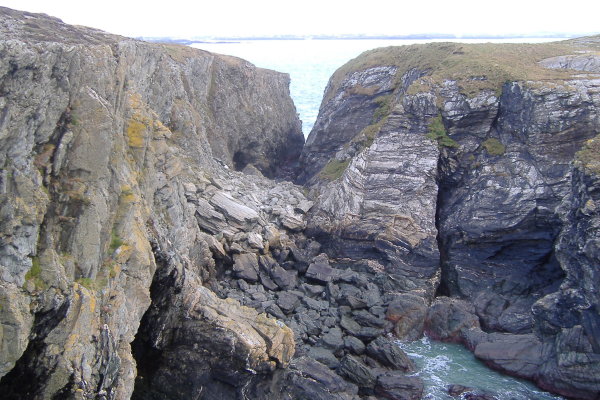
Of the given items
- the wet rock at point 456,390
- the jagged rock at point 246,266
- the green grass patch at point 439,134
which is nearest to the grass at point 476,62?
the green grass patch at point 439,134

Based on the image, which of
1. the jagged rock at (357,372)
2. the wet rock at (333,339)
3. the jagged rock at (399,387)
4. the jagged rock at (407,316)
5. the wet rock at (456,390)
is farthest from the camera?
the jagged rock at (407,316)

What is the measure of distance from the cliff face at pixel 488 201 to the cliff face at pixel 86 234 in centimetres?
1333

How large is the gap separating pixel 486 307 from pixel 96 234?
938 inches

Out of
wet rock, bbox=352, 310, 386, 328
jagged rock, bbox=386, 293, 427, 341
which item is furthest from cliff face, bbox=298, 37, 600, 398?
wet rock, bbox=352, 310, 386, 328

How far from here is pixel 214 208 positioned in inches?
1328

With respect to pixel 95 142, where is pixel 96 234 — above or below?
below

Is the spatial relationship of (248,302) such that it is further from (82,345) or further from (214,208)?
(82,345)

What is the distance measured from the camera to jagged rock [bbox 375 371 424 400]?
23094 millimetres

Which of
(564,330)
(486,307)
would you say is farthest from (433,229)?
(564,330)

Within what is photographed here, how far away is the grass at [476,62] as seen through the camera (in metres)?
37.6

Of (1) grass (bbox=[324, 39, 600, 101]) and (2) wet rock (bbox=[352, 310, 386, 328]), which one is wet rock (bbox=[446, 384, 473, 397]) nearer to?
(2) wet rock (bbox=[352, 310, 386, 328])

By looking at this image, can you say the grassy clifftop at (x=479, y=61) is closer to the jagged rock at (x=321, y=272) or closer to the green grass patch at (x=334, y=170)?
the green grass patch at (x=334, y=170)

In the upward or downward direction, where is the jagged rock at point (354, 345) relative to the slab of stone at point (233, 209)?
downward

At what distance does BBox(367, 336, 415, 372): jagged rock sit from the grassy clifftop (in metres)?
19.9
